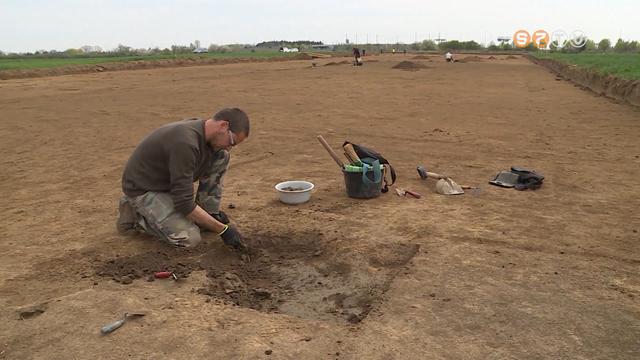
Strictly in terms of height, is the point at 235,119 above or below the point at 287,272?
above

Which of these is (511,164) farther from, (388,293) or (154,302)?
(154,302)

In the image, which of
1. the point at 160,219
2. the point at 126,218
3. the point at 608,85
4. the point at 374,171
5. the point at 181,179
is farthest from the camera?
the point at 608,85

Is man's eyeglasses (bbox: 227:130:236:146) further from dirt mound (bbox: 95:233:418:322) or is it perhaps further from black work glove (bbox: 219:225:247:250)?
dirt mound (bbox: 95:233:418:322)

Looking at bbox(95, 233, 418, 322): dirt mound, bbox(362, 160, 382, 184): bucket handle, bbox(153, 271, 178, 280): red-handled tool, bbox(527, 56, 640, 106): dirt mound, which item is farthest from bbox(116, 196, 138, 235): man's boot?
bbox(527, 56, 640, 106): dirt mound

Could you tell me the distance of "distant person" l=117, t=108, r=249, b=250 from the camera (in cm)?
394

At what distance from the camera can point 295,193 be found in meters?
5.38

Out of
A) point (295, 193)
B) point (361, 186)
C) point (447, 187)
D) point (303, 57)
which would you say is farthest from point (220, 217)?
point (303, 57)

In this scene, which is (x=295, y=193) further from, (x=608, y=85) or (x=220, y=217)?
(x=608, y=85)

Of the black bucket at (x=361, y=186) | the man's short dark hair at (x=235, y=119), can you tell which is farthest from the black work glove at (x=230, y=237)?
the black bucket at (x=361, y=186)

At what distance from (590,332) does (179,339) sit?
2.44 meters

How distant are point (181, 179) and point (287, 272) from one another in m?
1.11

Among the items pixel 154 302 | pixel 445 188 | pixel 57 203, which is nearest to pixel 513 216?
pixel 445 188

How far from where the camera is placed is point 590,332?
300 centimetres

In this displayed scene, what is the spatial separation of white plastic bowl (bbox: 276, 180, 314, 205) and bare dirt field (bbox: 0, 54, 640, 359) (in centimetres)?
11
